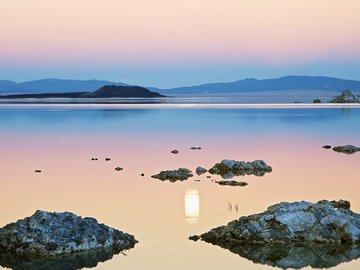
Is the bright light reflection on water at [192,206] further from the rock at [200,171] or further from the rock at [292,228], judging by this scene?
the rock at [200,171]

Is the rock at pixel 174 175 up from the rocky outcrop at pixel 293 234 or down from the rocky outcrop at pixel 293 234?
down

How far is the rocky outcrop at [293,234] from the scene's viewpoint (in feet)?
53.4

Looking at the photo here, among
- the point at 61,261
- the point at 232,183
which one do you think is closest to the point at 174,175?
the point at 232,183

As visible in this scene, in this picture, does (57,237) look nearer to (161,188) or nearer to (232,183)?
(161,188)

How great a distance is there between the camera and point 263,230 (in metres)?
17.2

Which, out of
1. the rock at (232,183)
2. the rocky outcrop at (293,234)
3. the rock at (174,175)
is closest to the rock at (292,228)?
the rocky outcrop at (293,234)

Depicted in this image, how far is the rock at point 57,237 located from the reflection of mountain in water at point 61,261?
0.84 ft

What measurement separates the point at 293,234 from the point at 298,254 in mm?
1142

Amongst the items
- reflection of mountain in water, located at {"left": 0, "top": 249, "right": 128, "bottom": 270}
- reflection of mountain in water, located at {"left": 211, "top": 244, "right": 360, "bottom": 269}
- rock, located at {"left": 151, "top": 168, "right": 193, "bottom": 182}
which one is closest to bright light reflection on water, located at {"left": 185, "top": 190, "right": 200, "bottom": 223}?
reflection of mountain in water, located at {"left": 211, "top": 244, "right": 360, "bottom": 269}

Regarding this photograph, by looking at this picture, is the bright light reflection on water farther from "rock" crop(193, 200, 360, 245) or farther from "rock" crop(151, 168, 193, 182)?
"rock" crop(151, 168, 193, 182)

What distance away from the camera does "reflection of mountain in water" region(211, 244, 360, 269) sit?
15312 millimetres

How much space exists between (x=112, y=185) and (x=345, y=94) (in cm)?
17704

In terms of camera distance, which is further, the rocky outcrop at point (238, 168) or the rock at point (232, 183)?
the rocky outcrop at point (238, 168)

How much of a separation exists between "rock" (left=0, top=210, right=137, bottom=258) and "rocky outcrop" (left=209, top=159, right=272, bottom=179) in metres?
13.8
